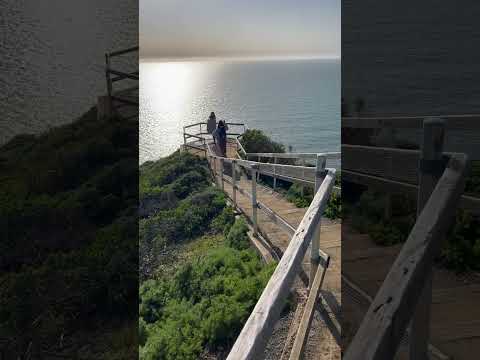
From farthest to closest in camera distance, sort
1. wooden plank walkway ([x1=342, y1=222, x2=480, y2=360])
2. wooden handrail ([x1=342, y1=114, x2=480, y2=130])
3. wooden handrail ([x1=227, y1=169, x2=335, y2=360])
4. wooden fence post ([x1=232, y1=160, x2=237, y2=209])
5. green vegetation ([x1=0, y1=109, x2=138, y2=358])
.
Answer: wooden fence post ([x1=232, y1=160, x2=237, y2=209]) → green vegetation ([x1=0, y1=109, x2=138, y2=358]) → wooden plank walkway ([x1=342, y1=222, x2=480, y2=360]) → wooden handrail ([x1=342, y1=114, x2=480, y2=130]) → wooden handrail ([x1=227, y1=169, x2=335, y2=360])

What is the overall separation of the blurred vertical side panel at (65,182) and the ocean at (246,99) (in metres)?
0.14

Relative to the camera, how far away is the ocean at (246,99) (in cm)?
222

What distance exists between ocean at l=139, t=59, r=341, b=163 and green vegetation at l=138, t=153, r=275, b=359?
208 mm

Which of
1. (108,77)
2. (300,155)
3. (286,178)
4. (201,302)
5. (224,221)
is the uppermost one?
(108,77)

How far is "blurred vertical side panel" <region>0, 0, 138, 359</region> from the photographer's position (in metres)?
2.08

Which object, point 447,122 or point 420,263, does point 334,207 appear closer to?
point 447,122

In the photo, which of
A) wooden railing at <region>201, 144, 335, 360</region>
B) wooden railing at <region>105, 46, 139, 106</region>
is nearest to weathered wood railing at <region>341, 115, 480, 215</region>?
wooden railing at <region>201, 144, 335, 360</region>

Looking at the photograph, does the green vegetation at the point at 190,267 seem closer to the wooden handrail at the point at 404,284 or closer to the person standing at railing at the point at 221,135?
the person standing at railing at the point at 221,135

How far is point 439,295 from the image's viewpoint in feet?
6.26

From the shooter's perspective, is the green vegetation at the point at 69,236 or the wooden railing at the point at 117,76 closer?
the green vegetation at the point at 69,236

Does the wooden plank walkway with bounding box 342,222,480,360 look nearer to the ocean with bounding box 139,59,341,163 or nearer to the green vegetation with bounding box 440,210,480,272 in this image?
the green vegetation with bounding box 440,210,480,272

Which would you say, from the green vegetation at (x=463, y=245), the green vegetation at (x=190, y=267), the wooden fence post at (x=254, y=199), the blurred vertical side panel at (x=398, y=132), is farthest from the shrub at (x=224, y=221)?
the green vegetation at (x=463, y=245)

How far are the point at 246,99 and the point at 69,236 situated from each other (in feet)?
3.65

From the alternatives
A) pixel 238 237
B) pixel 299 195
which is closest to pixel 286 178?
pixel 299 195
